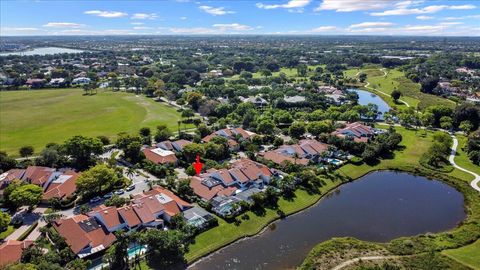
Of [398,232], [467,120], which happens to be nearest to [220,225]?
[398,232]

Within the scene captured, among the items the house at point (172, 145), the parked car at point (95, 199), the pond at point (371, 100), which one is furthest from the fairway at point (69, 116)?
the pond at point (371, 100)

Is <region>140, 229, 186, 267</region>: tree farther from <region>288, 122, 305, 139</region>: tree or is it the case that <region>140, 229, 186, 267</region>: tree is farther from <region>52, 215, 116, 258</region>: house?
<region>288, 122, 305, 139</region>: tree

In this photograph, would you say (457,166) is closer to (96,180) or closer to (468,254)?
(468,254)

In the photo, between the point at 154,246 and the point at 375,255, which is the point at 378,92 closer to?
the point at 375,255

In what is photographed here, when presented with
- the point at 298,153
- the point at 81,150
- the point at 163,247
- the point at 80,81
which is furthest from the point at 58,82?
the point at 163,247

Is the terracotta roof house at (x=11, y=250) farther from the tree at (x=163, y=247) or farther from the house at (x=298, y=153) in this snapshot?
the house at (x=298, y=153)

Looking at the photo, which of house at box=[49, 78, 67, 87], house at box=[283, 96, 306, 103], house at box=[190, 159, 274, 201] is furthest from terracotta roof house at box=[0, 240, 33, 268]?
house at box=[49, 78, 67, 87]
